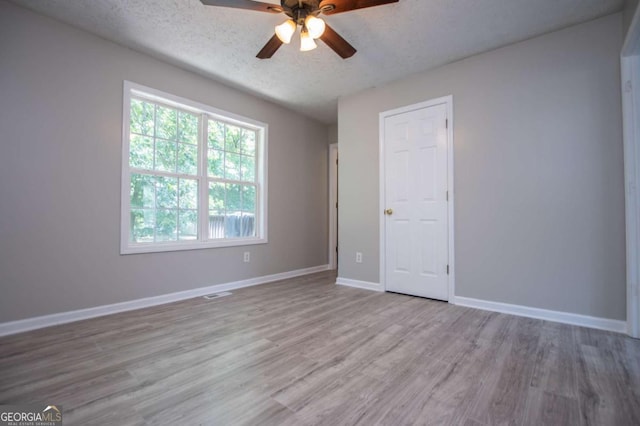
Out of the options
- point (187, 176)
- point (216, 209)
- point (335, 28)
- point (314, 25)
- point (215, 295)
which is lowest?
point (215, 295)

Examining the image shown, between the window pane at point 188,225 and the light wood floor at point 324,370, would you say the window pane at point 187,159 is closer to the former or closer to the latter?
the window pane at point 188,225

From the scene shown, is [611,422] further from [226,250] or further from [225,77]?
[225,77]

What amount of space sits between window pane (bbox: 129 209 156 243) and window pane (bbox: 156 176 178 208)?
0.48 feet

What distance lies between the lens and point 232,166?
3.83 metres

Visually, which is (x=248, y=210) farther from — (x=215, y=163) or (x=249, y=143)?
(x=249, y=143)

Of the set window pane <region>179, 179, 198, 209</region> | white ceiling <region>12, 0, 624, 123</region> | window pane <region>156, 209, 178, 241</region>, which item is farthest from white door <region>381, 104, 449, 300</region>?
window pane <region>156, 209, 178, 241</region>

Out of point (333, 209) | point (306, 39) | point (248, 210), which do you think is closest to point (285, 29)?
point (306, 39)

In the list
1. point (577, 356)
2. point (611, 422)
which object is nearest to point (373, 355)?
point (611, 422)

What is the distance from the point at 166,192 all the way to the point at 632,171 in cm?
418

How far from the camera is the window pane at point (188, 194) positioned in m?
3.30

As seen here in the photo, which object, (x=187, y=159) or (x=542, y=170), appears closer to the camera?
(x=542, y=170)

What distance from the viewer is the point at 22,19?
7.52 feet

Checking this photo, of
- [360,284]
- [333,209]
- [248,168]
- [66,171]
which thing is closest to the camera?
[66,171]

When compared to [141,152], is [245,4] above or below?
above
